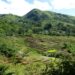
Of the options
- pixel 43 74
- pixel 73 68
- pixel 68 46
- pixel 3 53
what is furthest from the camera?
pixel 68 46

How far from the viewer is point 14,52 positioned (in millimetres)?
41031

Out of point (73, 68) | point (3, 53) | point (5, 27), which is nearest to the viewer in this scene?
point (73, 68)

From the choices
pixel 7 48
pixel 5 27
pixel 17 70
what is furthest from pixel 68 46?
pixel 5 27

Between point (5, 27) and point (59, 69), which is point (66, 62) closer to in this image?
point (59, 69)

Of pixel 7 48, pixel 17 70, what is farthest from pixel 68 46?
pixel 17 70

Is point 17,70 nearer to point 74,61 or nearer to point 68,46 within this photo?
point 74,61

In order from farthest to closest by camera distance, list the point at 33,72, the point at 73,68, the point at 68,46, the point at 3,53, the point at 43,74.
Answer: the point at 68,46
the point at 3,53
the point at 33,72
the point at 43,74
the point at 73,68

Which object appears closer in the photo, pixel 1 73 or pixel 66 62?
pixel 66 62

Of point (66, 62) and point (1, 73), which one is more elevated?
point (66, 62)

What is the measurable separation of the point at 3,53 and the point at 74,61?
22746 millimetres

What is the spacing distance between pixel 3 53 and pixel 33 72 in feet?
61.9

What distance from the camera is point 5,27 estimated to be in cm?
16400

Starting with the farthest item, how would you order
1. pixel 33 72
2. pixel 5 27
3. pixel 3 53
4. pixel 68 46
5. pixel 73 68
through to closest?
1. pixel 5 27
2. pixel 68 46
3. pixel 3 53
4. pixel 33 72
5. pixel 73 68

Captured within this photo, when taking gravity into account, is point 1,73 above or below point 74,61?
below
